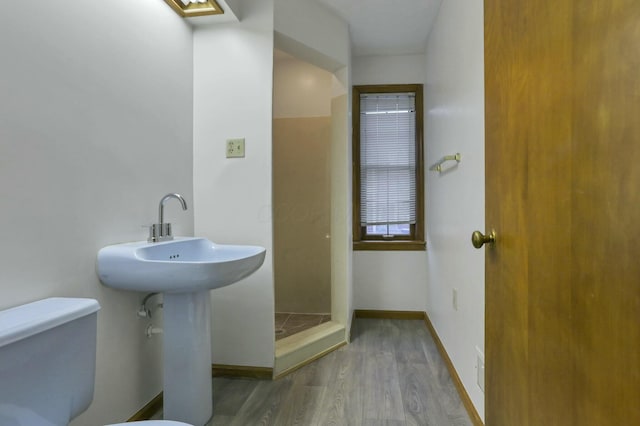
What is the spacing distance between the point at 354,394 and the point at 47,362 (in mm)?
1332

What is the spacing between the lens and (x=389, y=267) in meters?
2.78

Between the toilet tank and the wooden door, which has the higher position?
the wooden door

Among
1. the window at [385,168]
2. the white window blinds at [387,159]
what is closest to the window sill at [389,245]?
the window at [385,168]

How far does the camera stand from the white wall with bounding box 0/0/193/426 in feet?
3.00

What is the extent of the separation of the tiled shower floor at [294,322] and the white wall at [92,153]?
0.97 metres

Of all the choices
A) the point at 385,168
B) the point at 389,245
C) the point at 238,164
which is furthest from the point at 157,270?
the point at 385,168

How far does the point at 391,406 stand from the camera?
1.52 metres

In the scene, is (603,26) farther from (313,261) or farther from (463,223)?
(313,261)

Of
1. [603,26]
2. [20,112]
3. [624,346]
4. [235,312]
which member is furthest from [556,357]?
[235,312]

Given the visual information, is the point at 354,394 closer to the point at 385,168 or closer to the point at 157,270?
the point at 157,270

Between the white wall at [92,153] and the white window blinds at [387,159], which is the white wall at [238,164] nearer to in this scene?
the white wall at [92,153]

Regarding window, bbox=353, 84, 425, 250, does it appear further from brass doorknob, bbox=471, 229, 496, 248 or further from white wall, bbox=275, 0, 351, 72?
brass doorknob, bbox=471, 229, 496, 248

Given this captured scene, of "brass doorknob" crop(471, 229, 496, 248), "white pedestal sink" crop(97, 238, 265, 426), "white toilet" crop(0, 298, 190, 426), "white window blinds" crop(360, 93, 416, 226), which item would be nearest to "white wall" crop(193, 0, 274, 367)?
"white pedestal sink" crop(97, 238, 265, 426)

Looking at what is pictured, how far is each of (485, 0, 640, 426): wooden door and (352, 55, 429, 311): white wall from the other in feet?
6.57
